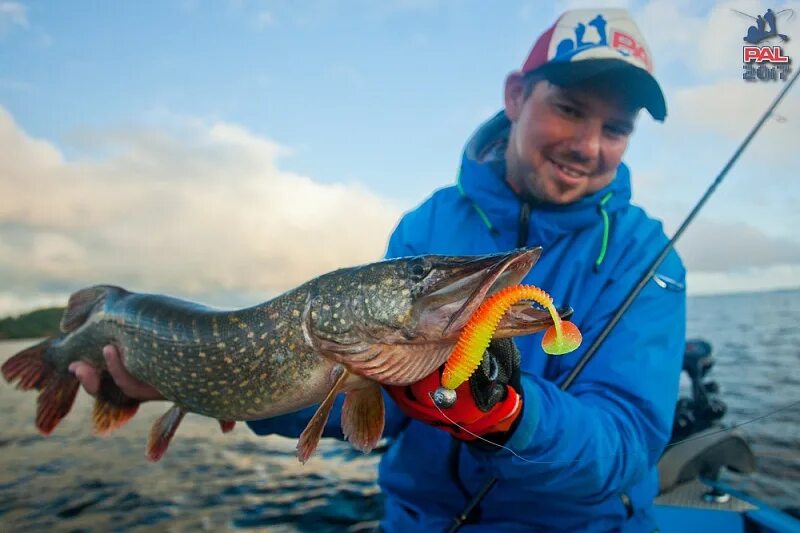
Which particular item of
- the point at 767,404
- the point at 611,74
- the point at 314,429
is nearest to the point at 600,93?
the point at 611,74

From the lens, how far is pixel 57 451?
32.2ft

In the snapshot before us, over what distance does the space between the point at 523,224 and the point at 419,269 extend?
43.4 inches

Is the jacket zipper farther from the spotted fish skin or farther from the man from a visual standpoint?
the spotted fish skin

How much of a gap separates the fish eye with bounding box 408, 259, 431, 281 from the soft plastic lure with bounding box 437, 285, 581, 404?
369 millimetres

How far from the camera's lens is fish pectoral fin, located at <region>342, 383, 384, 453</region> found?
6.06ft

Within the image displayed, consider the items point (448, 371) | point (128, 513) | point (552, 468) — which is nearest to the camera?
point (448, 371)

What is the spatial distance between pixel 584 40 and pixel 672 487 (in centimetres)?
303

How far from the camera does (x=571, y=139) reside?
257 centimetres

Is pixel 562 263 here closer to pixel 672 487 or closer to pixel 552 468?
pixel 552 468

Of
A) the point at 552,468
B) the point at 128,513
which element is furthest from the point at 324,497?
the point at 552,468

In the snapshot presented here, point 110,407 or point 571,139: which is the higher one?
point 571,139

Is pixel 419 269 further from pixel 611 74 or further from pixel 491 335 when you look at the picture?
pixel 611 74

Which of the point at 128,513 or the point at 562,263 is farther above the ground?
the point at 562,263

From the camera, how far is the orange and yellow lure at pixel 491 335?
4.24 feet
